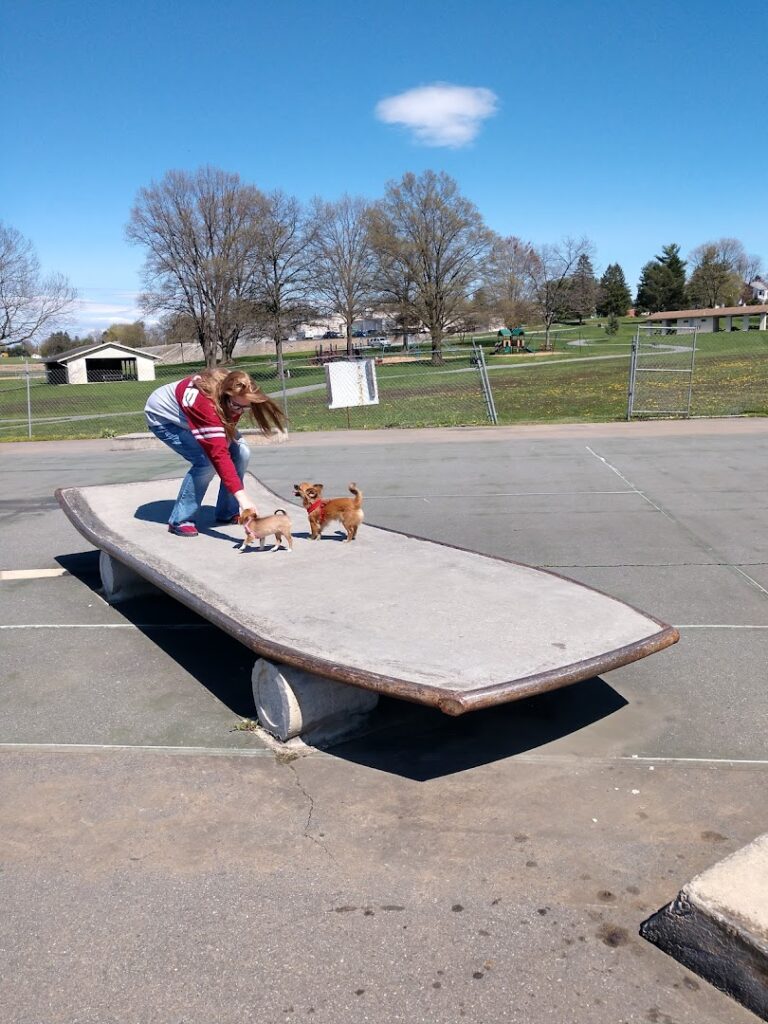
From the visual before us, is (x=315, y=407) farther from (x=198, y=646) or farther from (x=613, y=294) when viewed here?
(x=613, y=294)

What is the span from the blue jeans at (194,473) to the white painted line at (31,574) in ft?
4.00

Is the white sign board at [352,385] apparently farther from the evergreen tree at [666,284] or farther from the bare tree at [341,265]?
the evergreen tree at [666,284]

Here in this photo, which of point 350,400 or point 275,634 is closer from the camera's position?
point 275,634

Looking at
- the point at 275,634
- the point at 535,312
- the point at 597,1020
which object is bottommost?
the point at 597,1020

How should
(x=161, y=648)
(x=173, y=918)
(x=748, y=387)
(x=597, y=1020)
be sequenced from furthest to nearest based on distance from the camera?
1. (x=748, y=387)
2. (x=161, y=648)
3. (x=173, y=918)
4. (x=597, y=1020)

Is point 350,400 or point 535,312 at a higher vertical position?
point 535,312

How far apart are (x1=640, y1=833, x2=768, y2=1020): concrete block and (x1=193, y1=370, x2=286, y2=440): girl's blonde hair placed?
412cm

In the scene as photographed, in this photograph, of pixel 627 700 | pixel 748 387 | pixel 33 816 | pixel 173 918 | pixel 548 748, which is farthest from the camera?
pixel 748 387

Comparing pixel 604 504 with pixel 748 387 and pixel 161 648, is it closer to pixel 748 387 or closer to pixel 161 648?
pixel 161 648

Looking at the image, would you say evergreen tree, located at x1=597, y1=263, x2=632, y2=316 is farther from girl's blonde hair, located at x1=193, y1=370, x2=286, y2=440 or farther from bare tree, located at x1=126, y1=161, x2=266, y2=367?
girl's blonde hair, located at x1=193, y1=370, x2=286, y2=440

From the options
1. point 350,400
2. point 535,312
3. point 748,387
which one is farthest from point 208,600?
point 535,312

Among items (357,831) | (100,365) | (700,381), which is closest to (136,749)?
(357,831)

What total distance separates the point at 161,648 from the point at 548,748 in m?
2.70

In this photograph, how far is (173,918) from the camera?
2775 millimetres
